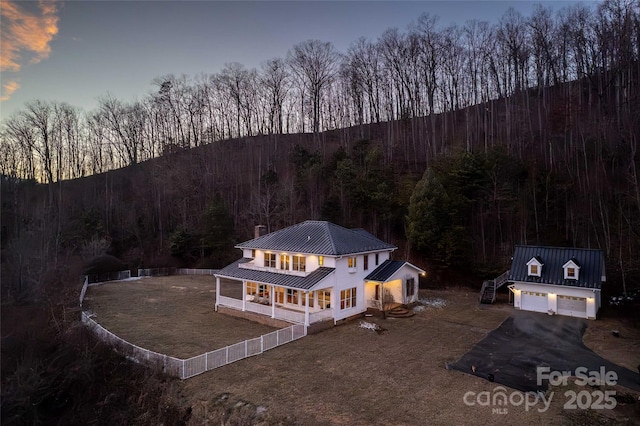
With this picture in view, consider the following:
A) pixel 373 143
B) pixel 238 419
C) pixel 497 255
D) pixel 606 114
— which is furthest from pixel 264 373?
pixel 606 114

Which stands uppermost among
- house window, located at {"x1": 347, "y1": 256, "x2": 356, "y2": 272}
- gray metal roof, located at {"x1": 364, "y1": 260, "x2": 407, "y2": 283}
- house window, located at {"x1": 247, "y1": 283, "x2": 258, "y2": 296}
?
house window, located at {"x1": 347, "y1": 256, "x2": 356, "y2": 272}

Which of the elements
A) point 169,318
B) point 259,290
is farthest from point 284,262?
point 169,318

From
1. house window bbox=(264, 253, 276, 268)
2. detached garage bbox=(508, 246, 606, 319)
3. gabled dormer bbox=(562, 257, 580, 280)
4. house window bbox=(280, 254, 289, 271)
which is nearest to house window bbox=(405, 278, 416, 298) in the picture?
detached garage bbox=(508, 246, 606, 319)

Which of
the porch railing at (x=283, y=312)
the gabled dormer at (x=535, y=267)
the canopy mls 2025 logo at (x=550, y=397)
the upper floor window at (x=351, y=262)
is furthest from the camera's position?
the gabled dormer at (x=535, y=267)

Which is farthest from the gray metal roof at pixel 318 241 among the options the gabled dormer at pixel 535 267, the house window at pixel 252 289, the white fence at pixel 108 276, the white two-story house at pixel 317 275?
the white fence at pixel 108 276

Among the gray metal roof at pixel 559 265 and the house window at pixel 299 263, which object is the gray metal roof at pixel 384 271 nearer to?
the house window at pixel 299 263

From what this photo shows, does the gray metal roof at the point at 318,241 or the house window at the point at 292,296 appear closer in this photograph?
the gray metal roof at the point at 318,241

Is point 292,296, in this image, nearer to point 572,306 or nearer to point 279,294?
point 279,294

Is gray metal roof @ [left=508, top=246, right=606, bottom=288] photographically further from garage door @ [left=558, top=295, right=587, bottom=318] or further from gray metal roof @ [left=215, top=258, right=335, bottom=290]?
gray metal roof @ [left=215, top=258, right=335, bottom=290]
